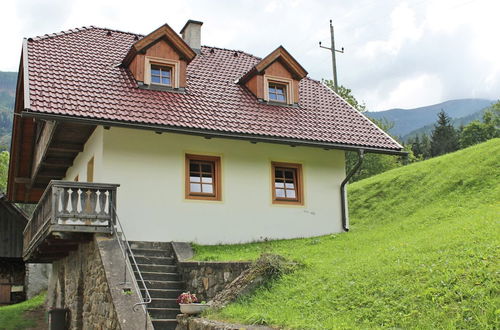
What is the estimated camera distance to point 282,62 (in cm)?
1705

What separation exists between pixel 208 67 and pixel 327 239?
684cm

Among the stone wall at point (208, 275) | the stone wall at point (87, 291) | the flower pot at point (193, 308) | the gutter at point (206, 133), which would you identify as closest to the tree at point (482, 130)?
the gutter at point (206, 133)

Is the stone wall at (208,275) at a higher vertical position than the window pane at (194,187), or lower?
lower

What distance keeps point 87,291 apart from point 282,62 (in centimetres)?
873

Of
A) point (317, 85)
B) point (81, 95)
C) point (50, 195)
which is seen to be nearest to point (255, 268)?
point (50, 195)

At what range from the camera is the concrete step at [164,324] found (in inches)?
391

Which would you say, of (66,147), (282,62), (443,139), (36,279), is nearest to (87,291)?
(66,147)

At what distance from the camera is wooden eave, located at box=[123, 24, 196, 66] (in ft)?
49.1

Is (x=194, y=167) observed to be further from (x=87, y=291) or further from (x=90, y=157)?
(x=87, y=291)

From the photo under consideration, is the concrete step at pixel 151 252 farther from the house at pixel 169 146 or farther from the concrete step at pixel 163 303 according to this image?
the concrete step at pixel 163 303

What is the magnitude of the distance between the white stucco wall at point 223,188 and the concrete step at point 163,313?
312 cm

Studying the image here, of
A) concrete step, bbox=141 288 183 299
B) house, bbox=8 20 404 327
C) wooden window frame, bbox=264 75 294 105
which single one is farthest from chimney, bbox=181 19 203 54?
concrete step, bbox=141 288 183 299

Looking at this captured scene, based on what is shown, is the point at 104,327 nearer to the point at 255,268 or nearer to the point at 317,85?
the point at 255,268

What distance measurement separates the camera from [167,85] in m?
15.4
